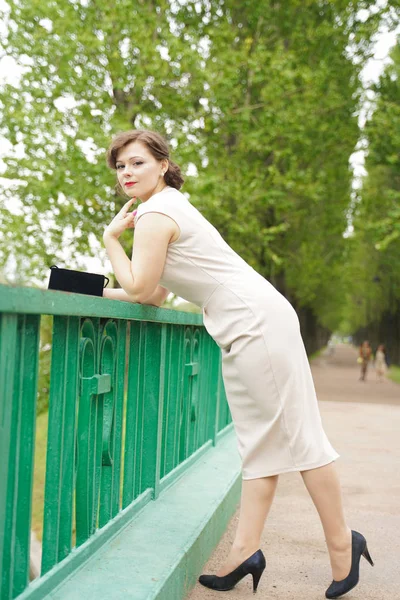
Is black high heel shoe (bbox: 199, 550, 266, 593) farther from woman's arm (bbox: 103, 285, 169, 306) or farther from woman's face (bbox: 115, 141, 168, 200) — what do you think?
woman's face (bbox: 115, 141, 168, 200)

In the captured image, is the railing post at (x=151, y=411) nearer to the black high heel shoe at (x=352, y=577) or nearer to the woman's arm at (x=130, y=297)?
the woman's arm at (x=130, y=297)

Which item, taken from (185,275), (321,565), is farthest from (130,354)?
(321,565)

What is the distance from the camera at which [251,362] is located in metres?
3.32

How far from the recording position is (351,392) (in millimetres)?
26062

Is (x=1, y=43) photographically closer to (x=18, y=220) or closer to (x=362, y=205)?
(x=18, y=220)

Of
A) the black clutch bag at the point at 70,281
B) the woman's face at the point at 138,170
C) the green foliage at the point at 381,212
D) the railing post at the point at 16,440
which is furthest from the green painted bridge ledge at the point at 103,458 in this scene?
the green foliage at the point at 381,212

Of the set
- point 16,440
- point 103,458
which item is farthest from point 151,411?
point 16,440

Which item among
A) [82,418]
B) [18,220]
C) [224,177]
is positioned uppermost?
[224,177]

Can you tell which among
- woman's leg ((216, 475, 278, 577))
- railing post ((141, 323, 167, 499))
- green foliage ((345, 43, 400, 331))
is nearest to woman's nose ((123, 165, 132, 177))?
railing post ((141, 323, 167, 499))

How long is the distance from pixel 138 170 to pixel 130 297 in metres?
0.53

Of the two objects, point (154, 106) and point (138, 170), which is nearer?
point (138, 170)

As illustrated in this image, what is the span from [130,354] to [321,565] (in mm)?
1378

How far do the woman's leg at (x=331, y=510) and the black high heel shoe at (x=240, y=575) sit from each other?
29 centimetres

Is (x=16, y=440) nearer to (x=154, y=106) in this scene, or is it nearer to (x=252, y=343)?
(x=252, y=343)
